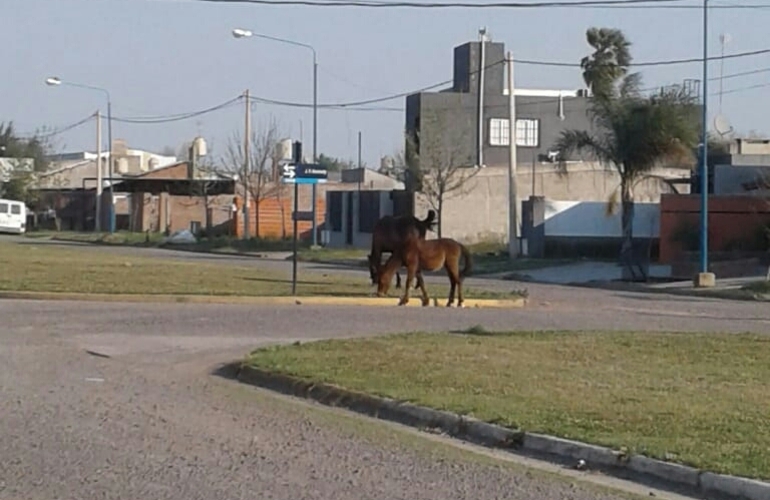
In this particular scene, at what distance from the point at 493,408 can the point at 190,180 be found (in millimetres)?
77662

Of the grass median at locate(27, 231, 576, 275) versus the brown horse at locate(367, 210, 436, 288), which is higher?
the brown horse at locate(367, 210, 436, 288)

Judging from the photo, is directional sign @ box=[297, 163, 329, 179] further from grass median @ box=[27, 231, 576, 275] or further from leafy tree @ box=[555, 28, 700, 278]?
grass median @ box=[27, 231, 576, 275]

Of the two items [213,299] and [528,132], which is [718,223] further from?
[528,132]

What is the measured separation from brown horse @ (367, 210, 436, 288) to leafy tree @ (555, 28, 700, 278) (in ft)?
50.9

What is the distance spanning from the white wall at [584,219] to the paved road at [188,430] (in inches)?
1277

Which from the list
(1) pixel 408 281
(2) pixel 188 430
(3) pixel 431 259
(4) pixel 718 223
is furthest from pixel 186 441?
(4) pixel 718 223

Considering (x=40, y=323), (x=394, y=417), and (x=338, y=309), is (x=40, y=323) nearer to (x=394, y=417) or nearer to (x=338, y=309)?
(x=338, y=309)

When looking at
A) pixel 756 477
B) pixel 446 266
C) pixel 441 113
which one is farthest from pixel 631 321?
pixel 441 113

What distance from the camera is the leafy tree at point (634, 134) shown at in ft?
149

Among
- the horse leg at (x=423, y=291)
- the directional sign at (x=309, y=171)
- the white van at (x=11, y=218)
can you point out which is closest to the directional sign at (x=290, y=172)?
the directional sign at (x=309, y=171)

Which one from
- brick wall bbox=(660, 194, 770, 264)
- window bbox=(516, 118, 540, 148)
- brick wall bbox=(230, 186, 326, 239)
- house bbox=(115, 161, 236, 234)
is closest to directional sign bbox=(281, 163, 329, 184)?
brick wall bbox=(660, 194, 770, 264)

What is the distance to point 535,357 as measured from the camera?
1877cm

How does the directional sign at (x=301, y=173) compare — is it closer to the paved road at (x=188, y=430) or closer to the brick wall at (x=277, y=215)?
the paved road at (x=188, y=430)

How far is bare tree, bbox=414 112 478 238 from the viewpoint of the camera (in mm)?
63219
